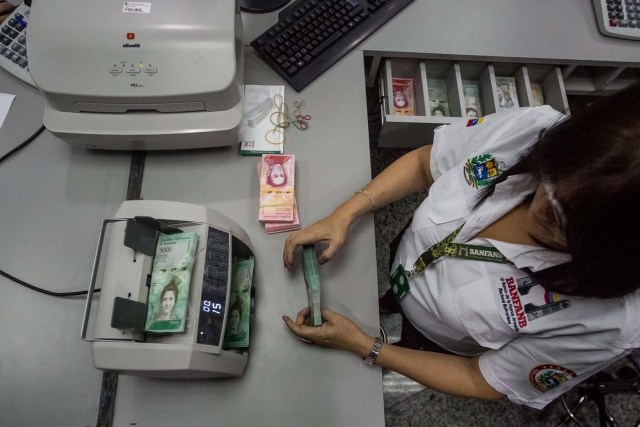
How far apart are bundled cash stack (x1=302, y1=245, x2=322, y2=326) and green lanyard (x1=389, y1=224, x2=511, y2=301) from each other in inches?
8.7

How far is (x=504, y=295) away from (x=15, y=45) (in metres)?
1.29

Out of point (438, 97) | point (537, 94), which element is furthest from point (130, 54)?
point (537, 94)

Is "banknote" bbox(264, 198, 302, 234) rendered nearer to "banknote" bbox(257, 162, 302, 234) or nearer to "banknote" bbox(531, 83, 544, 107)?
"banknote" bbox(257, 162, 302, 234)

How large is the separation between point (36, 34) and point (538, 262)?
1.06m

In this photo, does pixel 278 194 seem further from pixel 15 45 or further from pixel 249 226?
pixel 15 45

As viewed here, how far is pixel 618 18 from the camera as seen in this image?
111 centimetres

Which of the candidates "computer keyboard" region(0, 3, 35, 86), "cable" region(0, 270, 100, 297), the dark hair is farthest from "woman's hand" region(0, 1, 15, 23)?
the dark hair

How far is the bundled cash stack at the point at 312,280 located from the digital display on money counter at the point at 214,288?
0.16m

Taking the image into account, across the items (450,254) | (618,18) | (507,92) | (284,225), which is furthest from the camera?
(507,92)

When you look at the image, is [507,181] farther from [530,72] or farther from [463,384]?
[530,72]

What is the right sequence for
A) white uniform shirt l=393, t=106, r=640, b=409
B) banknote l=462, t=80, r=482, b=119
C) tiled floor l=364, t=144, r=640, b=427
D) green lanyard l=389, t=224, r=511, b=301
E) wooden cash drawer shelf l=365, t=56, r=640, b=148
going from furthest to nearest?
tiled floor l=364, t=144, r=640, b=427
banknote l=462, t=80, r=482, b=119
wooden cash drawer shelf l=365, t=56, r=640, b=148
green lanyard l=389, t=224, r=511, b=301
white uniform shirt l=393, t=106, r=640, b=409

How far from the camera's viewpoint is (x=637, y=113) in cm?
51

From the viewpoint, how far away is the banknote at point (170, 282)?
0.66 metres

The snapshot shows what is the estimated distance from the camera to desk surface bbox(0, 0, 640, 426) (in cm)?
78
